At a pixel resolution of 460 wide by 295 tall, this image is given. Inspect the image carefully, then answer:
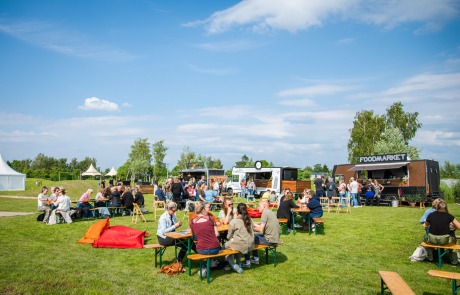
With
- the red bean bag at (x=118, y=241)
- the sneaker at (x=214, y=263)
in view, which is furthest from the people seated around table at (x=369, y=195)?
the sneaker at (x=214, y=263)

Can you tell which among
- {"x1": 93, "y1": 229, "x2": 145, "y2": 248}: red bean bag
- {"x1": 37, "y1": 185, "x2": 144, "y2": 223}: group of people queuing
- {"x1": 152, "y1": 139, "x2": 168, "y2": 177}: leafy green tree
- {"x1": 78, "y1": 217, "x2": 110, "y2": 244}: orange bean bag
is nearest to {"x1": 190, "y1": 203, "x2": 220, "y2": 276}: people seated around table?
{"x1": 93, "y1": 229, "x2": 145, "y2": 248}: red bean bag

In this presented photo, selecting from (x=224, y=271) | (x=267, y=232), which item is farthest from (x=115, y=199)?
(x=267, y=232)

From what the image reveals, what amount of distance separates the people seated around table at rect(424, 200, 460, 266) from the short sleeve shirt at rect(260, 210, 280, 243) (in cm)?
307

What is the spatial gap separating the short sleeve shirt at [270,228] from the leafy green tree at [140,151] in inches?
2363

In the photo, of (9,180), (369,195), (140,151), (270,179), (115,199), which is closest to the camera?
(115,199)

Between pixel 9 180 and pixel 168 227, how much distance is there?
99.2 feet

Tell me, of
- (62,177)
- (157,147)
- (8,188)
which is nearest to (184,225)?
(8,188)

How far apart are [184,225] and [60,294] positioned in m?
6.27

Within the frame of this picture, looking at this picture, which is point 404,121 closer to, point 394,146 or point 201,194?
point 394,146

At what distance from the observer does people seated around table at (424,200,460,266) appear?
6.09 metres

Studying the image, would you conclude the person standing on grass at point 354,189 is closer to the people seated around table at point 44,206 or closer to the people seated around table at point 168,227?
the people seated around table at point 168,227

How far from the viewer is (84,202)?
12.8 metres

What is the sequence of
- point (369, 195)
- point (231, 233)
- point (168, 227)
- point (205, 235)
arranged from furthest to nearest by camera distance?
point (369, 195) < point (168, 227) < point (231, 233) < point (205, 235)

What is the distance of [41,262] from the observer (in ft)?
20.4
